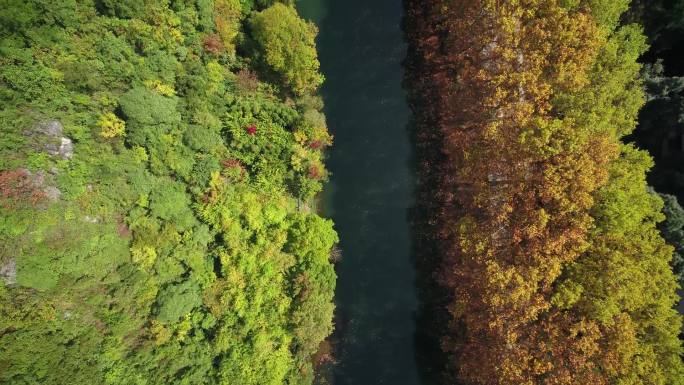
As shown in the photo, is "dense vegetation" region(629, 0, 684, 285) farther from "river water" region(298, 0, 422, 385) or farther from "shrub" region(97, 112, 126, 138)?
A: "shrub" region(97, 112, 126, 138)

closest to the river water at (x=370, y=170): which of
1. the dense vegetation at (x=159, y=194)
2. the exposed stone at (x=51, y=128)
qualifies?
the dense vegetation at (x=159, y=194)

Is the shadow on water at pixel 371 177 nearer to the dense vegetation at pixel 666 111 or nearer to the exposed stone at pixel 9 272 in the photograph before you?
the dense vegetation at pixel 666 111

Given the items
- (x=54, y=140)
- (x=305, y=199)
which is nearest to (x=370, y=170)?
(x=305, y=199)

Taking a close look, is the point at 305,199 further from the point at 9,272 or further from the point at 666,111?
the point at 666,111

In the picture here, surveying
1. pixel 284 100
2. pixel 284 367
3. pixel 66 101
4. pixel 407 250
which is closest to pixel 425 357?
pixel 407 250

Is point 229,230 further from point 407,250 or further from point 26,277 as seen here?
point 407,250

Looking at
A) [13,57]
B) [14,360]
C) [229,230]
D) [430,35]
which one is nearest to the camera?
[14,360]

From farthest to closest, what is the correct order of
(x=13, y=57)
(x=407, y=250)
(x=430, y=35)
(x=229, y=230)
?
(x=407, y=250)
(x=430, y=35)
(x=229, y=230)
(x=13, y=57)
